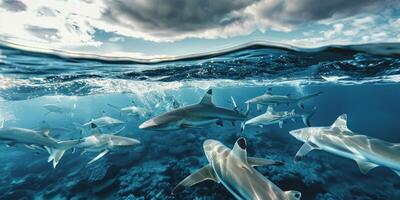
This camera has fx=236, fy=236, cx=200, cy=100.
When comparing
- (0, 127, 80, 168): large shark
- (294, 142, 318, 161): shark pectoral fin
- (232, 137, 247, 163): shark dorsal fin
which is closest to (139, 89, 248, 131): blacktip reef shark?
(294, 142, 318, 161): shark pectoral fin

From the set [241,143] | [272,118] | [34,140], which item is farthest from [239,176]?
[34,140]

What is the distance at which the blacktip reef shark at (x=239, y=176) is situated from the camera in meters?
4.01

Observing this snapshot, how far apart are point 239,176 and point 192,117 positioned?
3041 mm

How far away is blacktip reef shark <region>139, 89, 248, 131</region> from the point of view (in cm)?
689

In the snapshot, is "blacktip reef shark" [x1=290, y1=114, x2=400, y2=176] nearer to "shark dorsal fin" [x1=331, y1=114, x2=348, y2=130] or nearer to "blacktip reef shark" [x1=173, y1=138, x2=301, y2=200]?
"shark dorsal fin" [x1=331, y1=114, x2=348, y2=130]

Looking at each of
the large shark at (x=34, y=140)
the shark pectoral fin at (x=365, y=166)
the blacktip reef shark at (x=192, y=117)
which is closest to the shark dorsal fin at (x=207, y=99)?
the blacktip reef shark at (x=192, y=117)

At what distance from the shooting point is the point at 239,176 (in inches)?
184

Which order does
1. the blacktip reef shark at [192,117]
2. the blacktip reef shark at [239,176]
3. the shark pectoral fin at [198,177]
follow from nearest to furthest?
the blacktip reef shark at [239,176]
the shark pectoral fin at [198,177]
the blacktip reef shark at [192,117]

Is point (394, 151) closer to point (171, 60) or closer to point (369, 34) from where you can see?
point (369, 34)

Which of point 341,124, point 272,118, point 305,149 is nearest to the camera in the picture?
point 341,124

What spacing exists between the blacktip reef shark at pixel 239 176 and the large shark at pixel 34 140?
22.8 ft

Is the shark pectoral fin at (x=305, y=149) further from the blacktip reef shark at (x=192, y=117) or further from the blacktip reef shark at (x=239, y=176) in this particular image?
the blacktip reef shark at (x=239, y=176)

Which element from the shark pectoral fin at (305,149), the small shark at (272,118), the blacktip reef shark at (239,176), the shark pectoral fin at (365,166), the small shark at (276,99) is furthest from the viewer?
the small shark at (276,99)

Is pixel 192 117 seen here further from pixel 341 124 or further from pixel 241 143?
pixel 341 124
